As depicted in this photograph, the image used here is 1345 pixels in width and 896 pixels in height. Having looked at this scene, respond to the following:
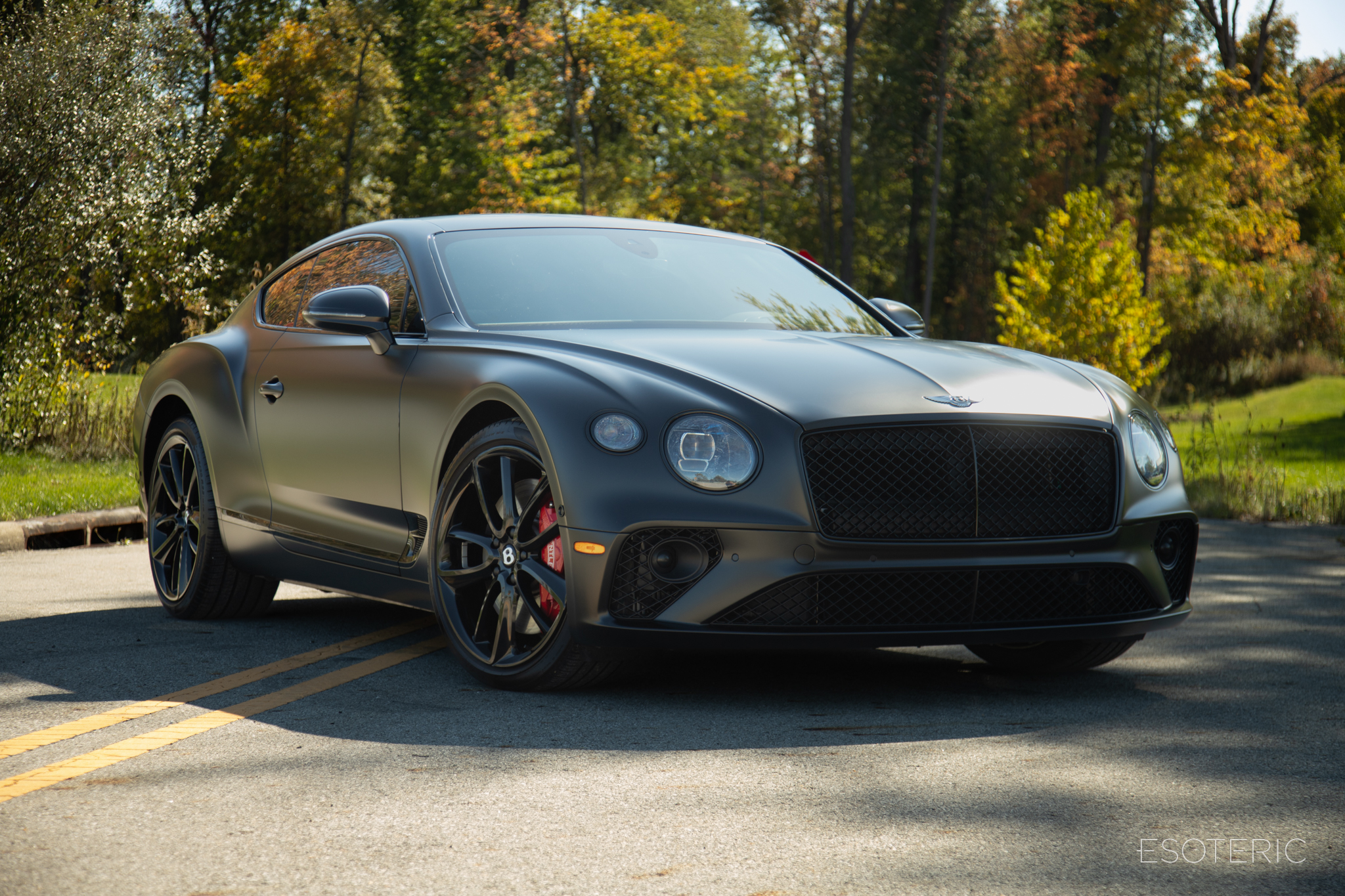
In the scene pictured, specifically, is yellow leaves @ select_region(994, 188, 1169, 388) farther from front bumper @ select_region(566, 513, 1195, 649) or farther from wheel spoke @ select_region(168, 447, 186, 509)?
front bumper @ select_region(566, 513, 1195, 649)

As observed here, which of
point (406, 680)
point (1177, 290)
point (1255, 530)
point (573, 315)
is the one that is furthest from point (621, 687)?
point (1177, 290)

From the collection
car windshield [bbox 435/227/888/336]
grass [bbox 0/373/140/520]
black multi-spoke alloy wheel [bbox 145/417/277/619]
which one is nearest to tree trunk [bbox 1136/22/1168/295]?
grass [bbox 0/373/140/520]

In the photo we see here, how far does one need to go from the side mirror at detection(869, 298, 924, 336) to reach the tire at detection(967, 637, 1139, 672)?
1.45m

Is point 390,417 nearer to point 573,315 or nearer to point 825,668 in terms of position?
point 573,315

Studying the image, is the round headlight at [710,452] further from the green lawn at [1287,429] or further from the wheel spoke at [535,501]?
the green lawn at [1287,429]

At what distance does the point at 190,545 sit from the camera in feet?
19.4

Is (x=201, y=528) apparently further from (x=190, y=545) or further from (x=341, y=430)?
(x=341, y=430)

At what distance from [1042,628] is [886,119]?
46.9m

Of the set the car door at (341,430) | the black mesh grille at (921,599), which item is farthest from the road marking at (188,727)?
the black mesh grille at (921,599)

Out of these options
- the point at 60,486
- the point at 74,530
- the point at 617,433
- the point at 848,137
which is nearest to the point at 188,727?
the point at 617,433

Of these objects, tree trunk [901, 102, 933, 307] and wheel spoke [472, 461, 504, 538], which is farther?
tree trunk [901, 102, 933, 307]

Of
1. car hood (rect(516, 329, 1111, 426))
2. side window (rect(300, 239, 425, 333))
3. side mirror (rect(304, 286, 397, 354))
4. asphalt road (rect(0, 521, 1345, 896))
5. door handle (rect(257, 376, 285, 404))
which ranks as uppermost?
side window (rect(300, 239, 425, 333))

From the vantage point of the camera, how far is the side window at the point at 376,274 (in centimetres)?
505

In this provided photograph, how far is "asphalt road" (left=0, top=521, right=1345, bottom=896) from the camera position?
102 inches
